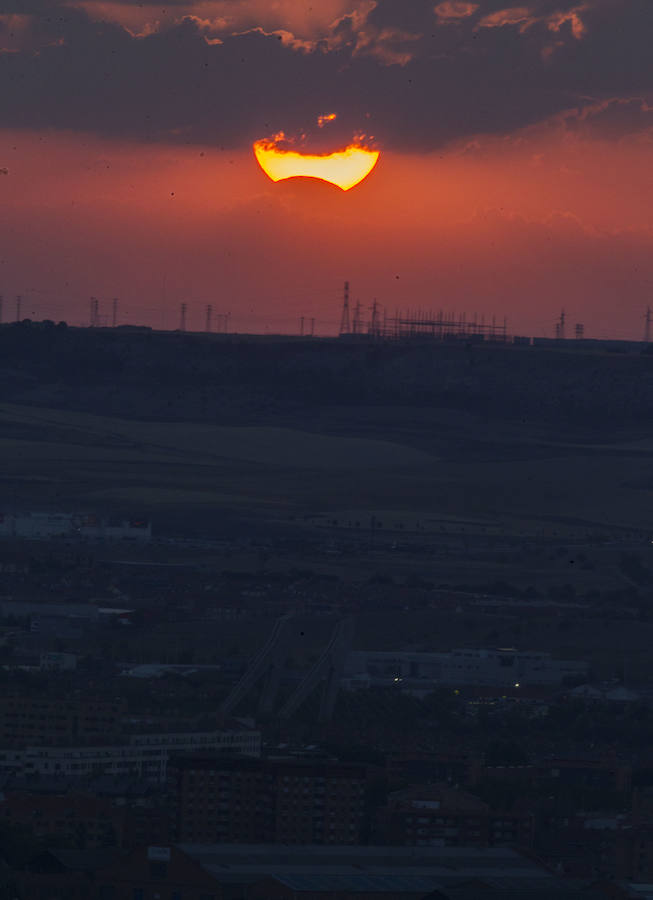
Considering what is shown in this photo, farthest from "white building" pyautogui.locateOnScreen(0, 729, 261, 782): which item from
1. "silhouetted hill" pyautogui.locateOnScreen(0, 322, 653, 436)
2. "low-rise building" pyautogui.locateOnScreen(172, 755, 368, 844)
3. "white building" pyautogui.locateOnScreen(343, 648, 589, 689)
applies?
"silhouetted hill" pyautogui.locateOnScreen(0, 322, 653, 436)

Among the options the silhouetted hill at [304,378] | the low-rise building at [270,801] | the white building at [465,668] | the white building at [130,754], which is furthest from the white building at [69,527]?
the low-rise building at [270,801]

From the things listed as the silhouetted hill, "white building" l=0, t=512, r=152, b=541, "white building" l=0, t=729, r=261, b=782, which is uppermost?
the silhouetted hill

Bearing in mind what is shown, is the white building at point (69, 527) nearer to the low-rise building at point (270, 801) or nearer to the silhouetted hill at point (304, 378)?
the silhouetted hill at point (304, 378)

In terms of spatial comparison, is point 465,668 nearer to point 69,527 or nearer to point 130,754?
point 130,754

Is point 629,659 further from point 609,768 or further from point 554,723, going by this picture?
point 609,768

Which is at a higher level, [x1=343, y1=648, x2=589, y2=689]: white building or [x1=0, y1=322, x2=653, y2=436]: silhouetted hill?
[x1=0, y1=322, x2=653, y2=436]: silhouetted hill

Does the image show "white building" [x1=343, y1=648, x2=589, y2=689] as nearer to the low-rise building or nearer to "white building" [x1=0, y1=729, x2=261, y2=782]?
"white building" [x1=0, y1=729, x2=261, y2=782]

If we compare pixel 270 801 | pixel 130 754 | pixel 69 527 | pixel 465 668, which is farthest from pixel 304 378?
pixel 270 801

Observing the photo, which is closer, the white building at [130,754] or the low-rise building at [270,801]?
the low-rise building at [270,801]
